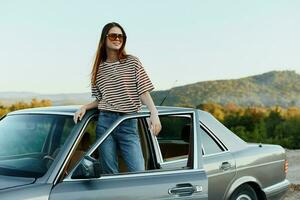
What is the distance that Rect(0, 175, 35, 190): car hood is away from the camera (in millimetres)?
5102

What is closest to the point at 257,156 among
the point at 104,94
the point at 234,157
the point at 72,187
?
the point at 234,157

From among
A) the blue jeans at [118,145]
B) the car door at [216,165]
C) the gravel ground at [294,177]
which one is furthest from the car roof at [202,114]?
the gravel ground at [294,177]

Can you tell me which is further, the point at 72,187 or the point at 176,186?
the point at 176,186

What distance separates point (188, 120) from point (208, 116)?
541mm

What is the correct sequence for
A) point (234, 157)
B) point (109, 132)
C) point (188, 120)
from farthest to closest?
point (234, 157)
point (188, 120)
point (109, 132)

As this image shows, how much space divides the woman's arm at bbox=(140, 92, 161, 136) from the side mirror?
699mm

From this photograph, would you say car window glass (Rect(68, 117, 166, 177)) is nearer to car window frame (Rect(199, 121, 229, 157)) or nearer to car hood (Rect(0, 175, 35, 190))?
car hood (Rect(0, 175, 35, 190))

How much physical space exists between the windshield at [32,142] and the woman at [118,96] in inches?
10.6

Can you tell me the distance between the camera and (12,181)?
17.0ft

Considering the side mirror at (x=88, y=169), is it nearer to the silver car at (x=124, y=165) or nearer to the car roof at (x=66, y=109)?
the silver car at (x=124, y=165)

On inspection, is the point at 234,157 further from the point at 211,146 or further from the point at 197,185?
the point at 197,185

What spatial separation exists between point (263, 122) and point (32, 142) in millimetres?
28506

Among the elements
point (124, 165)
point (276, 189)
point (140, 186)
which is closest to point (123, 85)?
point (124, 165)

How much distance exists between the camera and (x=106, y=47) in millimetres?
5930
